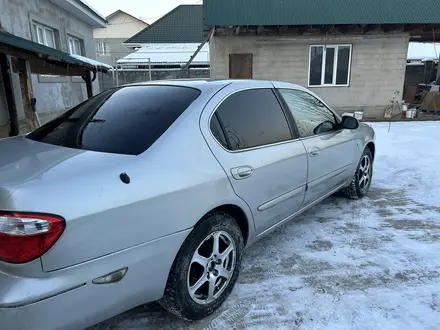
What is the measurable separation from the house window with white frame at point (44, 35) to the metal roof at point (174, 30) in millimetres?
18155

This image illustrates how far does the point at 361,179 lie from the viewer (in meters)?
4.50

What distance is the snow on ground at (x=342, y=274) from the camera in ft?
7.43

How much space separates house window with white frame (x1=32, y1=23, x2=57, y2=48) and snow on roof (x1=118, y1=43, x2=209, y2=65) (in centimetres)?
1087

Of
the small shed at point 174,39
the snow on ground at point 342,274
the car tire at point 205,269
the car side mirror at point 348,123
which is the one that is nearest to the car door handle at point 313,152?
the car side mirror at point 348,123

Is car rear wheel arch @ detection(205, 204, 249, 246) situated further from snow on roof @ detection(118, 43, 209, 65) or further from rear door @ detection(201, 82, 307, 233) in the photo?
snow on roof @ detection(118, 43, 209, 65)

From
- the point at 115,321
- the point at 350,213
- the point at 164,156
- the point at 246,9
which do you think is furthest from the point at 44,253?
the point at 246,9

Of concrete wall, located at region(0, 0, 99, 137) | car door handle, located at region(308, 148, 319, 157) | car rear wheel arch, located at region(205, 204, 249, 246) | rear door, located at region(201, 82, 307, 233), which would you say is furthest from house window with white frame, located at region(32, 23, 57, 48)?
car rear wheel arch, located at region(205, 204, 249, 246)

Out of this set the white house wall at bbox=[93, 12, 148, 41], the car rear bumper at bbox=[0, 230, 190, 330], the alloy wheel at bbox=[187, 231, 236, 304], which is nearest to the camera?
the car rear bumper at bbox=[0, 230, 190, 330]

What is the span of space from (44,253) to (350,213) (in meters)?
3.54

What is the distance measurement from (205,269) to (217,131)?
3.12 ft

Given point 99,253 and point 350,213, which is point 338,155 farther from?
point 99,253

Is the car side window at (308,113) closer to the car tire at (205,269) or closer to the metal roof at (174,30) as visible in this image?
the car tire at (205,269)

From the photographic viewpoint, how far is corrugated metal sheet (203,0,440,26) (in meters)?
11.1

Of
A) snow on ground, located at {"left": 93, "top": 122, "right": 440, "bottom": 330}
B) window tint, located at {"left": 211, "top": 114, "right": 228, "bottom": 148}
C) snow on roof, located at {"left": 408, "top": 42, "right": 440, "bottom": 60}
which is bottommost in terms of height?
snow on ground, located at {"left": 93, "top": 122, "right": 440, "bottom": 330}
